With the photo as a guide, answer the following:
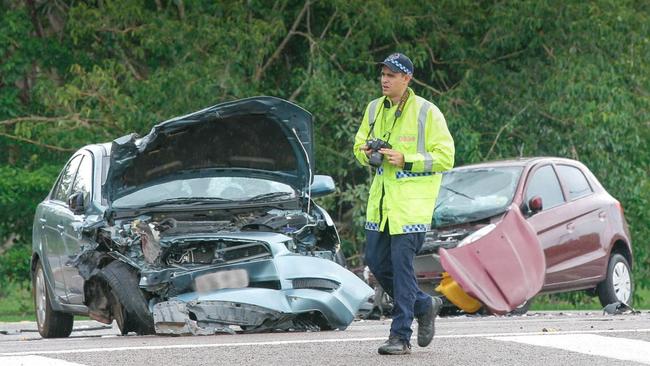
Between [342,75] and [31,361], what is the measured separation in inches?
572

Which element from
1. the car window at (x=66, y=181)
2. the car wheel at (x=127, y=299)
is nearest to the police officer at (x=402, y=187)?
the car wheel at (x=127, y=299)

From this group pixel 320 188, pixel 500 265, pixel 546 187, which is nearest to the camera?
pixel 320 188

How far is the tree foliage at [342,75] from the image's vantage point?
22.2 meters

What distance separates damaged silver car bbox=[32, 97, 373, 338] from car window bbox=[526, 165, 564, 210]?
3626mm

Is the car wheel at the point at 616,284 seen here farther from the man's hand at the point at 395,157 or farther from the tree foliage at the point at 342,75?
the man's hand at the point at 395,157

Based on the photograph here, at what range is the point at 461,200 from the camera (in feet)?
53.3

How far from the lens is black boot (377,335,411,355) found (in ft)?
30.7

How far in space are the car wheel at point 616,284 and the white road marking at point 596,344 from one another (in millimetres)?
6833

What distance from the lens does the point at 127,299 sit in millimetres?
11727

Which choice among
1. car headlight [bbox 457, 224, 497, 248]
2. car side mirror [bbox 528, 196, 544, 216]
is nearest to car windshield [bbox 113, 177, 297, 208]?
car headlight [bbox 457, 224, 497, 248]

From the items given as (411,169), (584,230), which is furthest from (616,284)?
(411,169)

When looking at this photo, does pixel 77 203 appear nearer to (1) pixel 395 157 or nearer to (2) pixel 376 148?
(2) pixel 376 148

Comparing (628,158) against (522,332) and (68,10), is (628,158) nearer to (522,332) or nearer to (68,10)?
(68,10)

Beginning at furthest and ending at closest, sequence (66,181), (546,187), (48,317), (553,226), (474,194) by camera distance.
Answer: (546,187) < (474,194) < (553,226) < (66,181) < (48,317)
